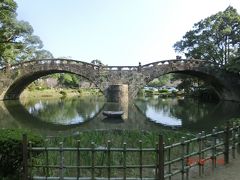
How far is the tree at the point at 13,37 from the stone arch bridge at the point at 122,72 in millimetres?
2420

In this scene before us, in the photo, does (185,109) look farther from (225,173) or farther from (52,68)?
(225,173)

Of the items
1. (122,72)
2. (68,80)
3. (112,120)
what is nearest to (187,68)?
(122,72)

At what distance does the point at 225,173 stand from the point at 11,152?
5.15m

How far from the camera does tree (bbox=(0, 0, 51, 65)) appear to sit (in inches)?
1364

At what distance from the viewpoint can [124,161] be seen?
7254 millimetres

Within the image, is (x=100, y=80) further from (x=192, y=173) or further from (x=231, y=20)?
(x=192, y=173)

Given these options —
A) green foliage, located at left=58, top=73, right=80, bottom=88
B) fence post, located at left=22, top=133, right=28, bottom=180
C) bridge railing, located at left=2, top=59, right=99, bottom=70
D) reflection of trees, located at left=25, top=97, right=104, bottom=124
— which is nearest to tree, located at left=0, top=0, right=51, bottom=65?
bridge railing, located at left=2, top=59, right=99, bottom=70

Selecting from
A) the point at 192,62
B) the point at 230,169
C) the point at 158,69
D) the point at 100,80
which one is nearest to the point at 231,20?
the point at 192,62

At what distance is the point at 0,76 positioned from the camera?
42.3 meters

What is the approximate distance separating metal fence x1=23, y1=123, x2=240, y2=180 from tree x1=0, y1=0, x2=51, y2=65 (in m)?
28.0

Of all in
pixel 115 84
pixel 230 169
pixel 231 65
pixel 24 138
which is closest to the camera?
pixel 24 138

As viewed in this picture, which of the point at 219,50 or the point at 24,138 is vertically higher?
the point at 219,50

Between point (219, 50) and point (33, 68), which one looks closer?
point (33, 68)

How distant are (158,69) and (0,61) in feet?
68.2
